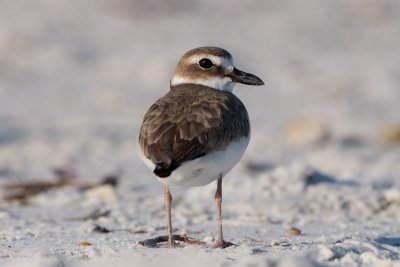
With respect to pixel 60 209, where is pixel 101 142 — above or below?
above

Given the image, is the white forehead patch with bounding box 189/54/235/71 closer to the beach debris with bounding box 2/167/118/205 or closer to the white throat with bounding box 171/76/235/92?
the white throat with bounding box 171/76/235/92

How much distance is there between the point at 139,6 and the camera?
16.5 m

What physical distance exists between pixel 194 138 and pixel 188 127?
0.31ft

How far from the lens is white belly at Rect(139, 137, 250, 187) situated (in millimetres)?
4457

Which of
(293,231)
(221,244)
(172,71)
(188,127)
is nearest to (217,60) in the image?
(188,127)

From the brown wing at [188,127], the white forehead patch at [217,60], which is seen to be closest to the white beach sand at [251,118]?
the brown wing at [188,127]

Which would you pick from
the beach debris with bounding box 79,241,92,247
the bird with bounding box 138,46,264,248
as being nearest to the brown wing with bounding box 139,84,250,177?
the bird with bounding box 138,46,264,248

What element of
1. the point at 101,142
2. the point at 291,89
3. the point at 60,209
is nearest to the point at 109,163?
the point at 101,142

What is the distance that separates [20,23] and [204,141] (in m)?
11.1

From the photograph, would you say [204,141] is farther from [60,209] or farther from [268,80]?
[268,80]

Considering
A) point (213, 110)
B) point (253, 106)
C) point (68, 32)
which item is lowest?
point (213, 110)

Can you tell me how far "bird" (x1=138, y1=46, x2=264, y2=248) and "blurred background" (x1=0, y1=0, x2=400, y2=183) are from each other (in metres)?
3.05

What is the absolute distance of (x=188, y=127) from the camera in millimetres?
4551

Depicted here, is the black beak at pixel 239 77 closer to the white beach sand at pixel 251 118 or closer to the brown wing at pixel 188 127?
the brown wing at pixel 188 127
